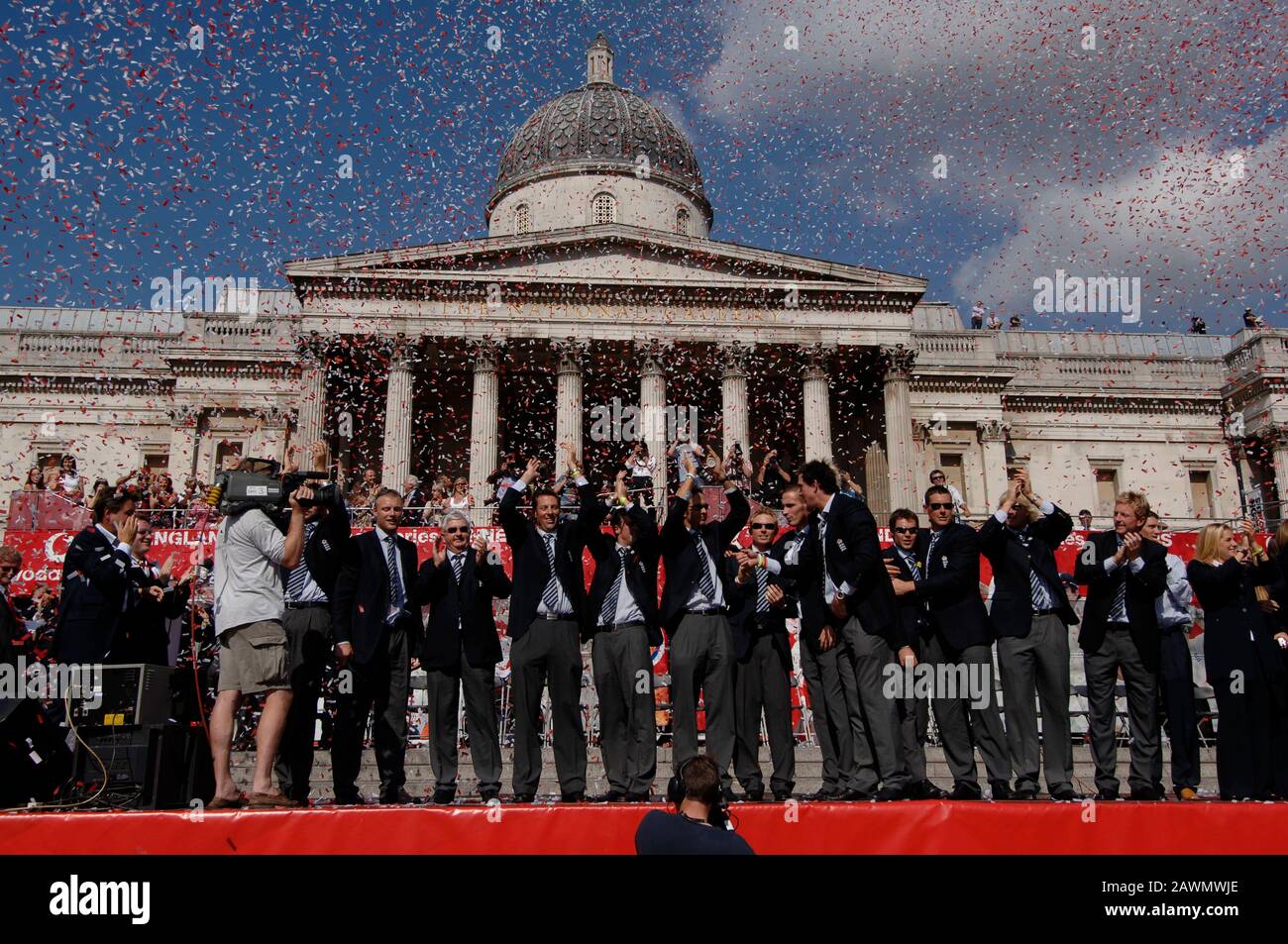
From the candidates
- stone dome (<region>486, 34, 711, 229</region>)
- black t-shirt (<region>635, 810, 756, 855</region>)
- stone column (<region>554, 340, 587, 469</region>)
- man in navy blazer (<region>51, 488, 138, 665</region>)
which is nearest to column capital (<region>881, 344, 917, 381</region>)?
stone column (<region>554, 340, 587, 469</region>)

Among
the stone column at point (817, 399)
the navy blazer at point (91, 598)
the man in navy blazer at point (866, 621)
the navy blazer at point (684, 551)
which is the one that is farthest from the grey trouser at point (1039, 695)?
the stone column at point (817, 399)

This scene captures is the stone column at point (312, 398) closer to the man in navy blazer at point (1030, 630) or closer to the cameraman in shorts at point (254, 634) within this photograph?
the cameraman in shorts at point (254, 634)

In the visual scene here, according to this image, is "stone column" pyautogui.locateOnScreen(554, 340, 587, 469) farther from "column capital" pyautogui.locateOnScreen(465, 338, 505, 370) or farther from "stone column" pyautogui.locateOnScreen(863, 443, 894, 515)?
"stone column" pyautogui.locateOnScreen(863, 443, 894, 515)

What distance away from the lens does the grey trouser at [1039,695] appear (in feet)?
22.2

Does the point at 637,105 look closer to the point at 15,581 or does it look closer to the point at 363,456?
the point at 363,456

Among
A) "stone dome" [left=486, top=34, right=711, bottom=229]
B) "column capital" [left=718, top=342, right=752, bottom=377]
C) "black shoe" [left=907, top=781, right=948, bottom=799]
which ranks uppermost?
"stone dome" [left=486, top=34, right=711, bottom=229]

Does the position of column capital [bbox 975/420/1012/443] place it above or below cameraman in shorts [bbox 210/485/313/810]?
above

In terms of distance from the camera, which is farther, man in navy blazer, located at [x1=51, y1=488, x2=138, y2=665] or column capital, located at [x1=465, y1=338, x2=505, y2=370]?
column capital, located at [x1=465, y1=338, x2=505, y2=370]

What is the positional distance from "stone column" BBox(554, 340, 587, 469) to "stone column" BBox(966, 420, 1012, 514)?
16.4m

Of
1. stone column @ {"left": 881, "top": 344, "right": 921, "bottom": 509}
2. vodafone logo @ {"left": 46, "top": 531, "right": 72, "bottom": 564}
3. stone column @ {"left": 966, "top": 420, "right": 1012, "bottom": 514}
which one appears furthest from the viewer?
stone column @ {"left": 966, "top": 420, "right": 1012, "bottom": 514}

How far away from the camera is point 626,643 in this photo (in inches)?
282

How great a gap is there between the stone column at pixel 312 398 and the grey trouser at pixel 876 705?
25.5 meters

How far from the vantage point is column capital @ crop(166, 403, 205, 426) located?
35.0 metres
